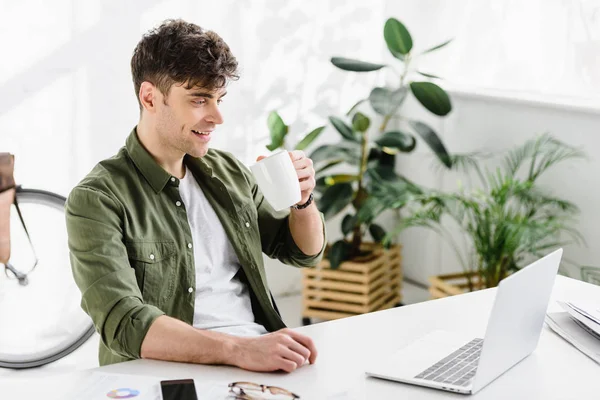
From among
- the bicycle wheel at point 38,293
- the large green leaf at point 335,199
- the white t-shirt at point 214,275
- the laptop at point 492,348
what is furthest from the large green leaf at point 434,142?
the laptop at point 492,348

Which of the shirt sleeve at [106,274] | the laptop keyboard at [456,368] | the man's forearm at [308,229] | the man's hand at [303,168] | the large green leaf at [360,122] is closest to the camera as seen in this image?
the laptop keyboard at [456,368]

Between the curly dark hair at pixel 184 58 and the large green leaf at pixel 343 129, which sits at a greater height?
the curly dark hair at pixel 184 58

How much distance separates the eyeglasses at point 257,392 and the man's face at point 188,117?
604 millimetres

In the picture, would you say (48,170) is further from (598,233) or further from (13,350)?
(598,233)

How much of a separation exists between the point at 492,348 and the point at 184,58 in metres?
0.82

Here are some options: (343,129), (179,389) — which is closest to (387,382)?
(179,389)

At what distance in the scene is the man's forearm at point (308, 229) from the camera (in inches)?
70.9

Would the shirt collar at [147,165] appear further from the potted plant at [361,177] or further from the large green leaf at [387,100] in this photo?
the large green leaf at [387,100]

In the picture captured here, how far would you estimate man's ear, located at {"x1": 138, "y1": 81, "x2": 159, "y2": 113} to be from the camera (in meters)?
1.71

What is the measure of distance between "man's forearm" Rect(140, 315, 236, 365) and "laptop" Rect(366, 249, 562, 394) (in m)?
0.23

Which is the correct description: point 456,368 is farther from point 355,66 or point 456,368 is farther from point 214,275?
point 355,66

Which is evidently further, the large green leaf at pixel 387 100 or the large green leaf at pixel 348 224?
the large green leaf at pixel 348 224

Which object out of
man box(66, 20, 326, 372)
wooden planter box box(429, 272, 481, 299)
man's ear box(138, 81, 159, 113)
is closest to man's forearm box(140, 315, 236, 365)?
man box(66, 20, 326, 372)

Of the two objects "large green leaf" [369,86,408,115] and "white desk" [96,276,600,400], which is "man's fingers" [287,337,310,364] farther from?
"large green leaf" [369,86,408,115]
